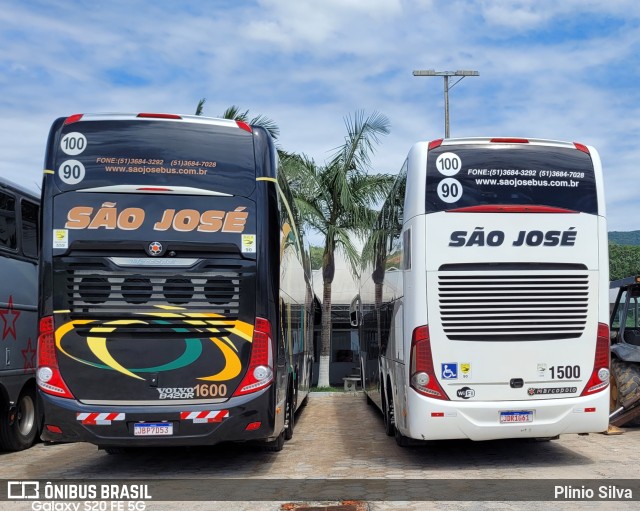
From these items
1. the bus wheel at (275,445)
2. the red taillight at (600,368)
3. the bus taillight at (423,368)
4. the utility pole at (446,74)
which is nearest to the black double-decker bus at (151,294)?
the bus wheel at (275,445)

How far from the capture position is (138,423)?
8617 mm

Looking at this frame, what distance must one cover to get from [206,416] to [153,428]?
1.90 feet

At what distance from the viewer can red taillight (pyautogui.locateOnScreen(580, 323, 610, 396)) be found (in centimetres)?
948

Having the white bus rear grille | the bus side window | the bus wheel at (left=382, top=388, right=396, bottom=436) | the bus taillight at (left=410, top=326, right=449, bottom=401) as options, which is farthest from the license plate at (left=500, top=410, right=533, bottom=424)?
the bus side window

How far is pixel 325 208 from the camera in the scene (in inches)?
961

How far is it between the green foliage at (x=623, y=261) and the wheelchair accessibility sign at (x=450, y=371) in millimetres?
79490

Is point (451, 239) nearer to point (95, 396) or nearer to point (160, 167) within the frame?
point (160, 167)

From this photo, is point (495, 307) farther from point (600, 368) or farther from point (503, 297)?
point (600, 368)

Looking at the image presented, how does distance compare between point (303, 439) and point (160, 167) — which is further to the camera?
point (303, 439)

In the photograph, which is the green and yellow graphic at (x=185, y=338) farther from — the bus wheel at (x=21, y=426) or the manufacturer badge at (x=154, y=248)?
the bus wheel at (x=21, y=426)

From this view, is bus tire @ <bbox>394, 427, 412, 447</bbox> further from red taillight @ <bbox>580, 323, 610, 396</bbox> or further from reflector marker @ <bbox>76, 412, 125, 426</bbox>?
reflector marker @ <bbox>76, 412, 125, 426</bbox>

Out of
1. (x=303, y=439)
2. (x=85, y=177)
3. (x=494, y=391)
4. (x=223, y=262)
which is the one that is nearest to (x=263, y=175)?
(x=223, y=262)

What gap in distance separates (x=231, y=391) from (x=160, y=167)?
8.62ft

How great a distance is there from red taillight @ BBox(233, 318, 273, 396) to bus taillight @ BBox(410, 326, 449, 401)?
1.74 metres
